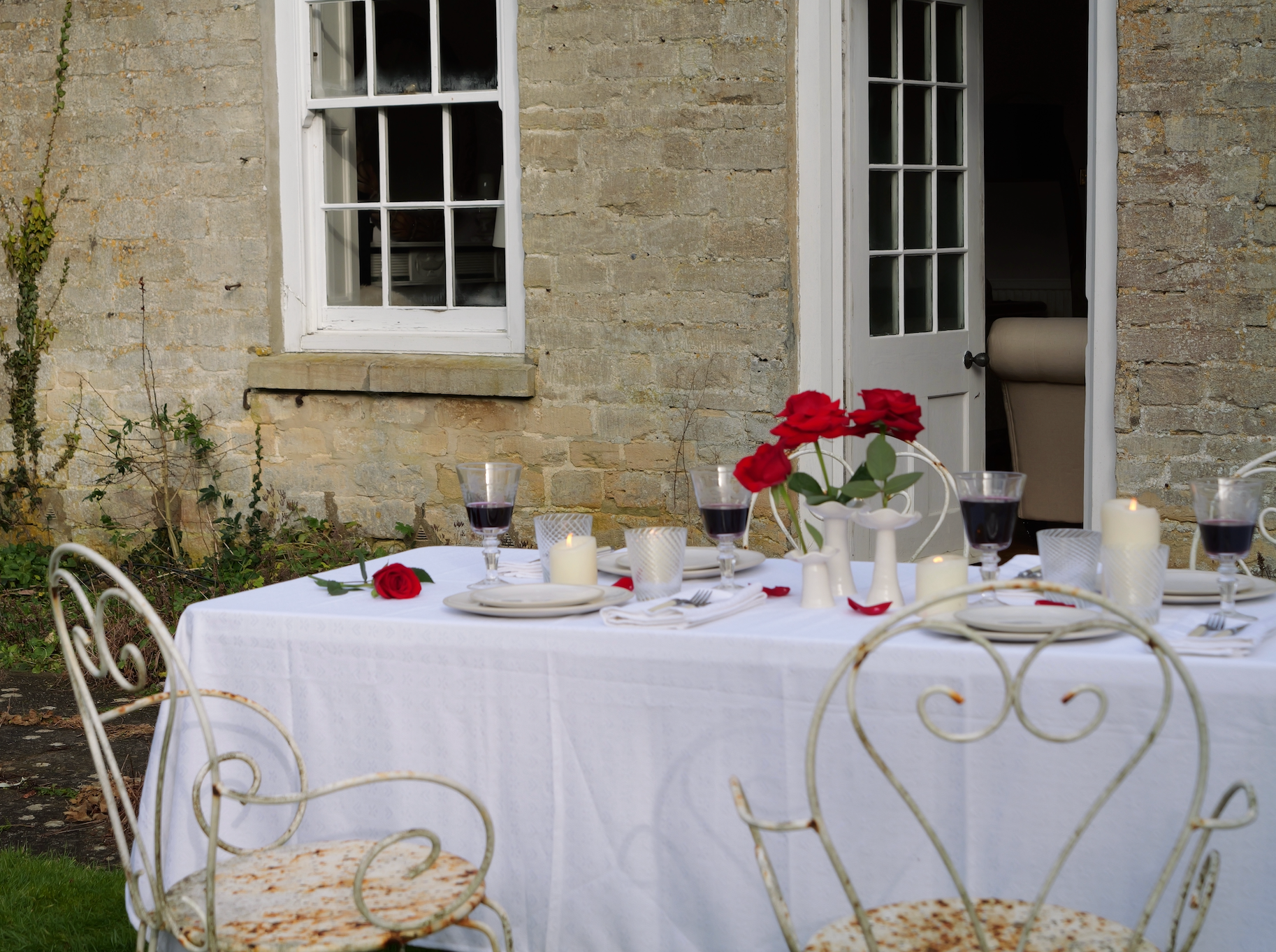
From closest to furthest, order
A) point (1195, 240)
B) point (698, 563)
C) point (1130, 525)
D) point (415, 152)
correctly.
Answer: point (1130, 525), point (698, 563), point (1195, 240), point (415, 152)

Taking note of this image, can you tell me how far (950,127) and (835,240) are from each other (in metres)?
0.82

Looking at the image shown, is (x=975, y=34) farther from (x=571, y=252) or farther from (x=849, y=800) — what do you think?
(x=849, y=800)

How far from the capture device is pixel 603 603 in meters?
2.33

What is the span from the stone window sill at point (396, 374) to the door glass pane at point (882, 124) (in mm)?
1437

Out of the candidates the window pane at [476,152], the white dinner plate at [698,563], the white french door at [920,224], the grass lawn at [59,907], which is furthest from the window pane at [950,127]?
the grass lawn at [59,907]

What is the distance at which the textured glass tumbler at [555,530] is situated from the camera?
8.36 ft

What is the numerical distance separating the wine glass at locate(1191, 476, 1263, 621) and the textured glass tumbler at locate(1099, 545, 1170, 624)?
81 mm

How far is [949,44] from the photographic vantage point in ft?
17.6

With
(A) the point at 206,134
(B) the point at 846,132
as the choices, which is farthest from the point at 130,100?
(B) the point at 846,132

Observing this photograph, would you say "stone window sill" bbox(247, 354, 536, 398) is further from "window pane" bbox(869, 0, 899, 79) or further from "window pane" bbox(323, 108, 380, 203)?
"window pane" bbox(869, 0, 899, 79)

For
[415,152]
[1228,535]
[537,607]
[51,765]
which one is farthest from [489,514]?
[415,152]

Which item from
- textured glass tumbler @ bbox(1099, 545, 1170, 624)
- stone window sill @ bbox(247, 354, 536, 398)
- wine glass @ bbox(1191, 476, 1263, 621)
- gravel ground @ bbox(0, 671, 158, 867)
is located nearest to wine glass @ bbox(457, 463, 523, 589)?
textured glass tumbler @ bbox(1099, 545, 1170, 624)

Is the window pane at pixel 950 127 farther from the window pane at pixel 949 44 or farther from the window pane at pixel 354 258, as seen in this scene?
the window pane at pixel 354 258

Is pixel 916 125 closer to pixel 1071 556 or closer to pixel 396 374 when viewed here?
pixel 396 374
